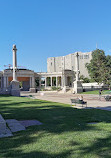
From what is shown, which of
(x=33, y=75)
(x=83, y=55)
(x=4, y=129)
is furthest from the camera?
(x=83, y=55)

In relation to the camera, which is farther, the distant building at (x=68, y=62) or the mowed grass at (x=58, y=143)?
the distant building at (x=68, y=62)

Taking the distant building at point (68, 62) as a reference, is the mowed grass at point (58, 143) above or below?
below

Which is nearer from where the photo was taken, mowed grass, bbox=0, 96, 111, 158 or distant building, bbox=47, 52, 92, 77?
mowed grass, bbox=0, 96, 111, 158

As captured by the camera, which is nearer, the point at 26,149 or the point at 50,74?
the point at 26,149

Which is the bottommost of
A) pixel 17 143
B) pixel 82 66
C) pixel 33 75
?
pixel 17 143

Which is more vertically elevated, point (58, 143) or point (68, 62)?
point (68, 62)

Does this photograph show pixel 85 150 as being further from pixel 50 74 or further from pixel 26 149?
pixel 50 74

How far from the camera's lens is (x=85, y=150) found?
4.21m

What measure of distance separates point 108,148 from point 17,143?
94.8 inches

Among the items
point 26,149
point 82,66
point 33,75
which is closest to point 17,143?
point 26,149

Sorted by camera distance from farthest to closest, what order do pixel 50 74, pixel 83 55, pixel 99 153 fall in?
pixel 83 55 < pixel 50 74 < pixel 99 153

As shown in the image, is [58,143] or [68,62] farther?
[68,62]

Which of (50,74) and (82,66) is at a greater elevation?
(82,66)

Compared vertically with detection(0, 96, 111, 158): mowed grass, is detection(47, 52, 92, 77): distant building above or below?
above
